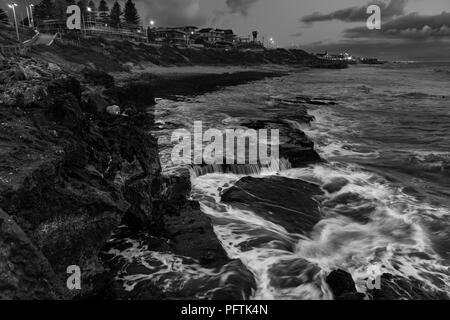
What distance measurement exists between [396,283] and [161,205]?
692cm

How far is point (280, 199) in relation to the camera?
1298cm

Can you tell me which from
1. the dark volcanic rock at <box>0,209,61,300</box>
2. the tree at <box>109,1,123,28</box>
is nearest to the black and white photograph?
the dark volcanic rock at <box>0,209,61,300</box>

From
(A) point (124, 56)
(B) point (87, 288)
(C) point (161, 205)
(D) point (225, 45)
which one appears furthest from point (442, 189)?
(D) point (225, 45)

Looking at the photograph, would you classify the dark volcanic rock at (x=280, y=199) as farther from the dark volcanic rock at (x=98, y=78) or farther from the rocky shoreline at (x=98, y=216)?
the dark volcanic rock at (x=98, y=78)

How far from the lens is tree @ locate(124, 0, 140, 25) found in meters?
123

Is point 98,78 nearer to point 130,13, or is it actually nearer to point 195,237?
point 195,237

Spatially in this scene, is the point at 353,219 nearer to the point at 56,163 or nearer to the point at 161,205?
the point at 161,205

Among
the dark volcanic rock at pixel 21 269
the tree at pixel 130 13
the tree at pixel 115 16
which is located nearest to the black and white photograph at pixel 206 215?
the dark volcanic rock at pixel 21 269

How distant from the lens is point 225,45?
15725 centimetres

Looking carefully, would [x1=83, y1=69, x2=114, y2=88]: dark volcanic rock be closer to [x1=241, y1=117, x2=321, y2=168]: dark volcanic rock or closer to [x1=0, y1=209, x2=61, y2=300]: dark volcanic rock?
[x1=241, y1=117, x2=321, y2=168]: dark volcanic rock
